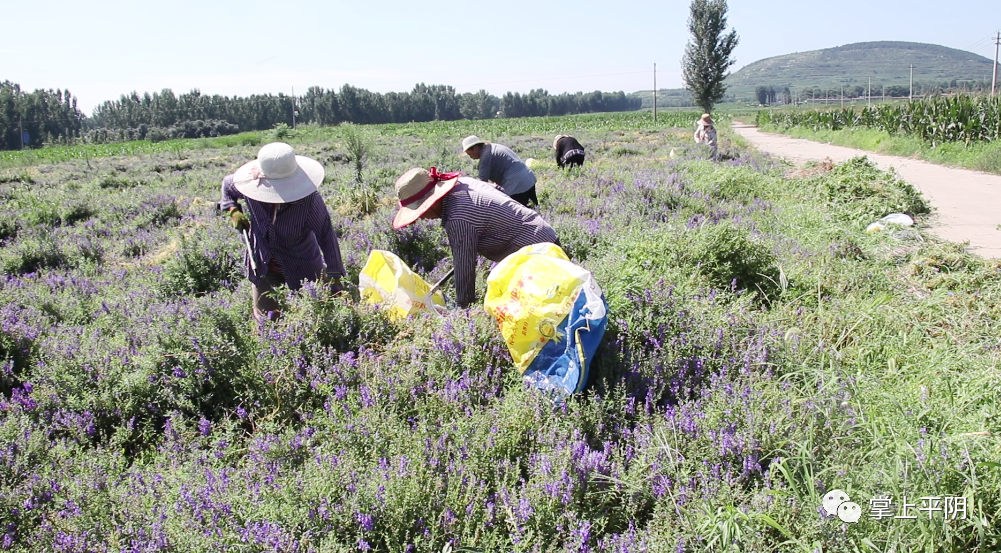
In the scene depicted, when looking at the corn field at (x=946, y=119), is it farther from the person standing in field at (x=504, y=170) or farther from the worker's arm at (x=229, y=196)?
the worker's arm at (x=229, y=196)

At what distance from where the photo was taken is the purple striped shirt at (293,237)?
14.2 ft

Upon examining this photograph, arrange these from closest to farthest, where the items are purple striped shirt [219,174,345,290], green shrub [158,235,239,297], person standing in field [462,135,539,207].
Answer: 1. purple striped shirt [219,174,345,290]
2. green shrub [158,235,239,297]
3. person standing in field [462,135,539,207]

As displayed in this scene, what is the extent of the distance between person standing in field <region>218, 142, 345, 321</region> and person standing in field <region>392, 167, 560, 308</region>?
0.76 metres

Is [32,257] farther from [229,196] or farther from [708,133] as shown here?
[708,133]

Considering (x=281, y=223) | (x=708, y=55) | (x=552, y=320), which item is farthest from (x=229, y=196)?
(x=708, y=55)

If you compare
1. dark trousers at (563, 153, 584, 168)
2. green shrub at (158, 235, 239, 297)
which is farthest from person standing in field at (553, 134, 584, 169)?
green shrub at (158, 235, 239, 297)

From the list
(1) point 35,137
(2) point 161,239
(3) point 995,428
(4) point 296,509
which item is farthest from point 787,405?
(1) point 35,137

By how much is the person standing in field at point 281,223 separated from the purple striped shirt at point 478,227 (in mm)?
1029

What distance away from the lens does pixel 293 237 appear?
4.43 meters

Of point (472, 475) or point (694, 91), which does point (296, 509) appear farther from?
point (694, 91)

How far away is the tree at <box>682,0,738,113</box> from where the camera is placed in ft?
204

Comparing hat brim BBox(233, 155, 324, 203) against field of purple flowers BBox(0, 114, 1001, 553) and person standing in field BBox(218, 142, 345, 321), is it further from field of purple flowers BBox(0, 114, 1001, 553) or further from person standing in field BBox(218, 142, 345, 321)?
field of purple flowers BBox(0, 114, 1001, 553)

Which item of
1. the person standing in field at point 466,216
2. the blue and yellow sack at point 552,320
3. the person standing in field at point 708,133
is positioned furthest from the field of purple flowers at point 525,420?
the person standing in field at point 708,133

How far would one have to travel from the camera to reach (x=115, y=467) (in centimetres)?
273
